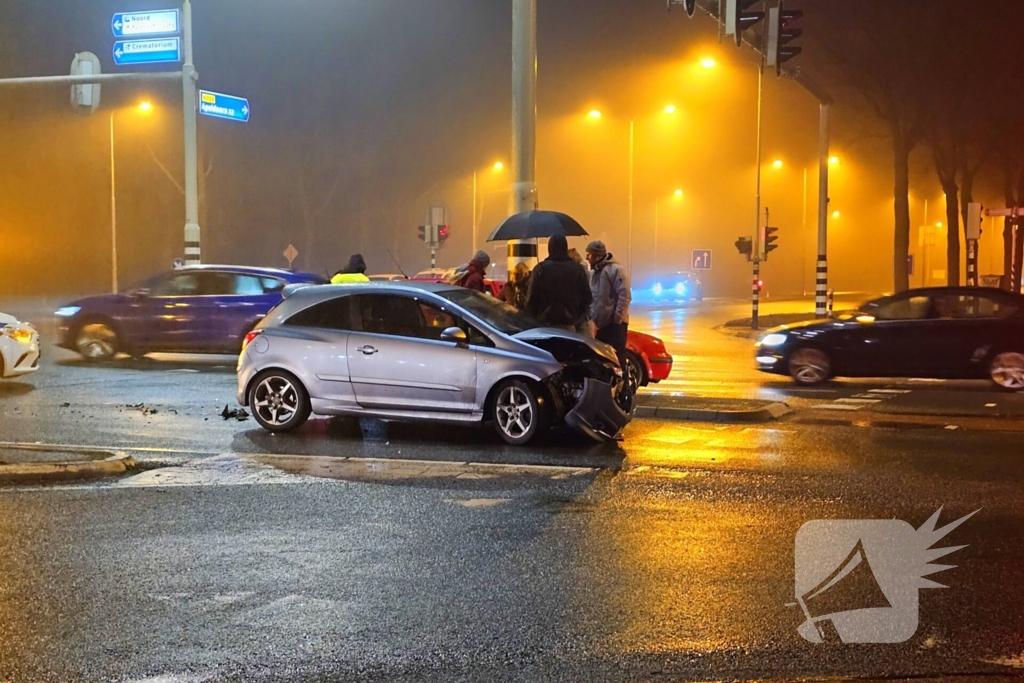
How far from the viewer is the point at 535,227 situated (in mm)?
13391

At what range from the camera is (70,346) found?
18.7m

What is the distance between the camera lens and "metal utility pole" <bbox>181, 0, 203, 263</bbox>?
24422 millimetres

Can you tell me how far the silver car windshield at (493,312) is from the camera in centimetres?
1035

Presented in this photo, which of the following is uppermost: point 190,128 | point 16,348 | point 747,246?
point 190,128

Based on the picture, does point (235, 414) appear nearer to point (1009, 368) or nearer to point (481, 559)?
point (481, 559)

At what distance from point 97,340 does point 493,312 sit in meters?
10.7

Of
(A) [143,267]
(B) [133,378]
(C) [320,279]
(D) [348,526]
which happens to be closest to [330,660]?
(D) [348,526]

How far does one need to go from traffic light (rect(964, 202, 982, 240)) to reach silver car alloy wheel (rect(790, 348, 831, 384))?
16278 millimetres

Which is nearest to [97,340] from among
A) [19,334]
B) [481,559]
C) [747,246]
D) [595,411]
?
[19,334]

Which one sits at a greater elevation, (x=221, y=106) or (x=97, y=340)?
(x=221, y=106)

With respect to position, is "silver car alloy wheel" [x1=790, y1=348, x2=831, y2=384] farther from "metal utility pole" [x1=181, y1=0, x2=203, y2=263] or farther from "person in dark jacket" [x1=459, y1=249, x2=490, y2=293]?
"metal utility pole" [x1=181, y1=0, x2=203, y2=263]

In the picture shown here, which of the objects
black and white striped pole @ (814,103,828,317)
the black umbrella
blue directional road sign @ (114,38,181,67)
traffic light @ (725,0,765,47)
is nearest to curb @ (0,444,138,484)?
the black umbrella

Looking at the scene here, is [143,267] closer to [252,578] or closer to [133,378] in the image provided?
[133,378]

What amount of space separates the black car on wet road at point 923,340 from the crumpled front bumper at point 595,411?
7.14 metres
